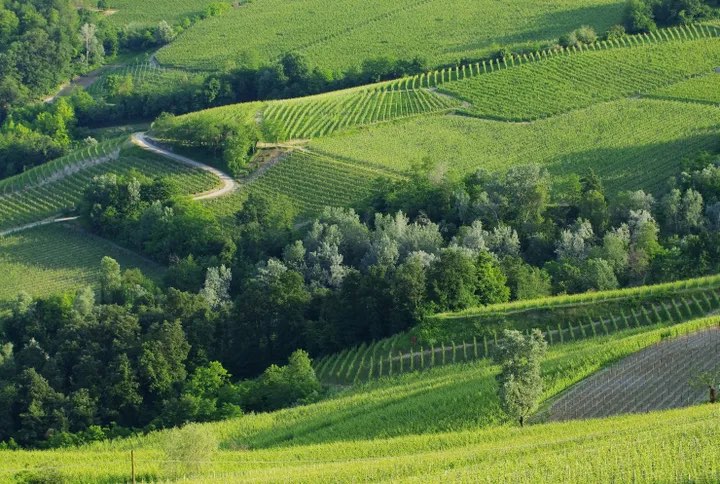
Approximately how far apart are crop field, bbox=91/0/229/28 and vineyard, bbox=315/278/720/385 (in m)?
85.4

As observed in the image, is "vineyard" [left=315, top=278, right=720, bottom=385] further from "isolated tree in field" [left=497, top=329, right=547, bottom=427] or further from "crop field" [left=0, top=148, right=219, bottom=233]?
"crop field" [left=0, top=148, right=219, bottom=233]

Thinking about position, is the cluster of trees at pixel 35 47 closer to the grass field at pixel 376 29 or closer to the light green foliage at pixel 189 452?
the grass field at pixel 376 29

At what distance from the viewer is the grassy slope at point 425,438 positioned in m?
44.1

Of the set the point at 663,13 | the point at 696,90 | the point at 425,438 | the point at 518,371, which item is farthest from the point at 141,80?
the point at 518,371

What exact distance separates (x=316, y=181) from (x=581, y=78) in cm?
2404

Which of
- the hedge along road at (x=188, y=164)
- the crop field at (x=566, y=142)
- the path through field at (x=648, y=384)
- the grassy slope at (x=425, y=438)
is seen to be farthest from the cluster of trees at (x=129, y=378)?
the crop field at (x=566, y=142)

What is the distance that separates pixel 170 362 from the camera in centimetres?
6956

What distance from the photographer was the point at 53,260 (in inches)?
3588

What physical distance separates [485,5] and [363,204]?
48.1 metres

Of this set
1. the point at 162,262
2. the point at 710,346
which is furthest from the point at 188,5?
the point at 710,346

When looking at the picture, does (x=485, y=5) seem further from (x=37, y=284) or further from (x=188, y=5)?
(x=37, y=284)

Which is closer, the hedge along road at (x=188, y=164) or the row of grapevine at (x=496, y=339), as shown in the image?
the row of grapevine at (x=496, y=339)

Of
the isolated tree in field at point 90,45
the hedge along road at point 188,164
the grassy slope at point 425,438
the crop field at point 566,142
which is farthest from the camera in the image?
the isolated tree in field at point 90,45

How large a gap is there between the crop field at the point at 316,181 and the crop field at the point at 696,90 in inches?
887
